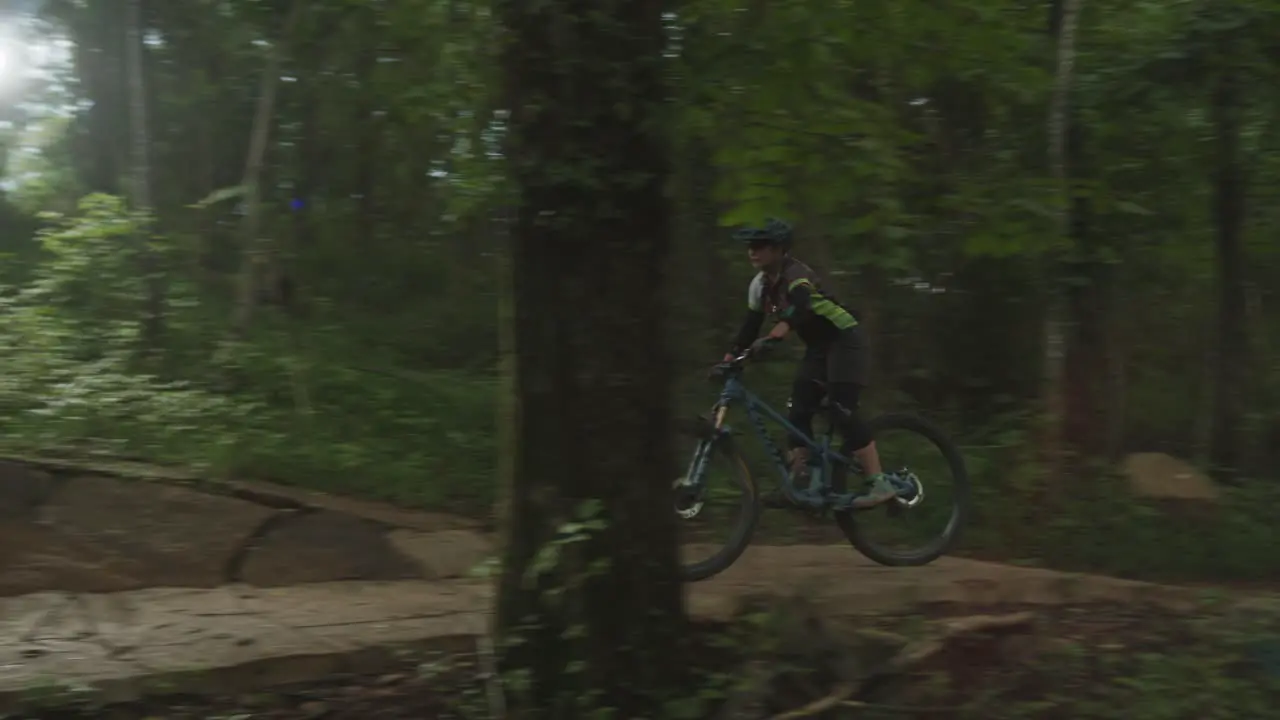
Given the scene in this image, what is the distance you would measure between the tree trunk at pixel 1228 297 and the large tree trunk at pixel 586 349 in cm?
524

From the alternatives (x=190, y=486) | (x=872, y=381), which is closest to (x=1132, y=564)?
(x=872, y=381)

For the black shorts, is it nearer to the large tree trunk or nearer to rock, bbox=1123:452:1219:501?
the large tree trunk

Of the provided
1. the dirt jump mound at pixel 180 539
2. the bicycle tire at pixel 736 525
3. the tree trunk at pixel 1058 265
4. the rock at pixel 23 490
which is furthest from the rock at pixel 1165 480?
the rock at pixel 23 490

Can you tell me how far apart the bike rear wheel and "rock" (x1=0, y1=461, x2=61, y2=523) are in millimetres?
3211

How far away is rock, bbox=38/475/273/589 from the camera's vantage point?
570 centimetres

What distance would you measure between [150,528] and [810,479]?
11.3ft

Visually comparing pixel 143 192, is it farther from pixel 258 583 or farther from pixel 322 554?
pixel 258 583

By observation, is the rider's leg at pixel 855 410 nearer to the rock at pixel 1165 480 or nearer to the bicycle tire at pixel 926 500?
the bicycle tire at pixel 926 500

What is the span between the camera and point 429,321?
11.5 meters

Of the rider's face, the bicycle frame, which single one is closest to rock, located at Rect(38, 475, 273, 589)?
the bicycle frame

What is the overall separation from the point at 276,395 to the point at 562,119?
5.17 metres

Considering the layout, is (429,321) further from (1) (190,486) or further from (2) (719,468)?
(2) (719,468)

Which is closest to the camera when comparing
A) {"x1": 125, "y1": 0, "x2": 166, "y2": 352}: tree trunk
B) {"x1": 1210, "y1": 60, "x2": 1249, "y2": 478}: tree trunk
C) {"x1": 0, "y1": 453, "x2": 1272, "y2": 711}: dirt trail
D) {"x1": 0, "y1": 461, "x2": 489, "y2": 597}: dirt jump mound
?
{"x1": 0, "y1": 453, "x2": 1272, "y2": 711}: dirt trail

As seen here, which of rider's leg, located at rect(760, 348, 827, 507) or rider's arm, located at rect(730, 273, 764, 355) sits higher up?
rider's arm, located at rect(730, 273, 764, 355)
